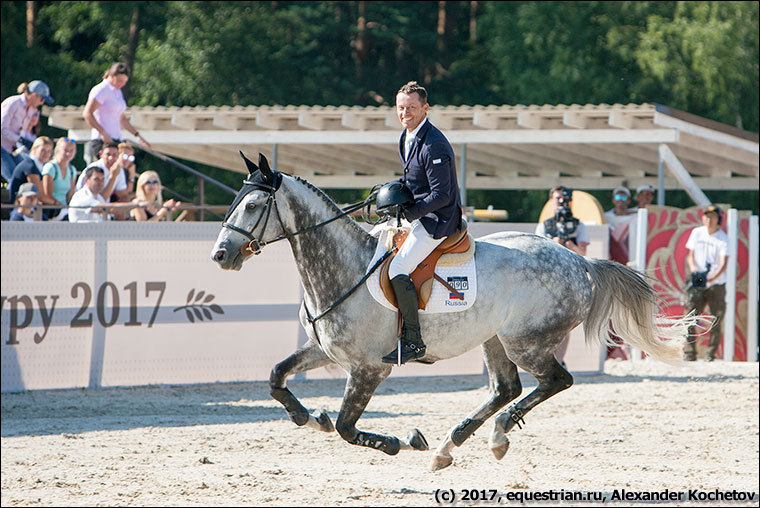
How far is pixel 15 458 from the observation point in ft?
29.1

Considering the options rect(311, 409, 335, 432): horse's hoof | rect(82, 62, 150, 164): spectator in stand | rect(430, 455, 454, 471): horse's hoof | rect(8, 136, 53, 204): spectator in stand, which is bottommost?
rect(430, 455, 454, 471): horse's hoof

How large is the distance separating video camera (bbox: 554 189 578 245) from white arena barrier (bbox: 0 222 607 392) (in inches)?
38.4

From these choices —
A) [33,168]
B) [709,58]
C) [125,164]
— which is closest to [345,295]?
[33,168]

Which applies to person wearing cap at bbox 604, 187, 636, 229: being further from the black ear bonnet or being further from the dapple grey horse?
the black ear bonnet

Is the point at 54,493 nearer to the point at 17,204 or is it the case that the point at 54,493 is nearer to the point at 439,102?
the point at 17,204

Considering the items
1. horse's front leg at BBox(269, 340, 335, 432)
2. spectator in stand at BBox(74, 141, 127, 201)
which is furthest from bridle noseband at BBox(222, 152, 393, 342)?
spectator in stand at BBox(74, 141, 127, 201)

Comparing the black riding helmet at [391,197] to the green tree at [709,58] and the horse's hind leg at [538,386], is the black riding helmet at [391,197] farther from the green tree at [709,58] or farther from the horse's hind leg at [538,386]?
the green tree at [709,58]

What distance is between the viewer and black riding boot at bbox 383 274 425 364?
24.0 feet

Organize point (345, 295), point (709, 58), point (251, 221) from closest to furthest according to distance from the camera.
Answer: point (251, 221), point (345, 295), point (709, 58)

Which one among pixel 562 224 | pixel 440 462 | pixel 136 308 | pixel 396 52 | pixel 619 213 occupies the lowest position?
pixel 440 462

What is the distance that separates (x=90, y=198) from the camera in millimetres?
12664

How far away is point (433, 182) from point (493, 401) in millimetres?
1733

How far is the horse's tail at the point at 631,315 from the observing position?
27.0 ft

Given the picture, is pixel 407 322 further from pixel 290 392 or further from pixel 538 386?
pixel 538 386
